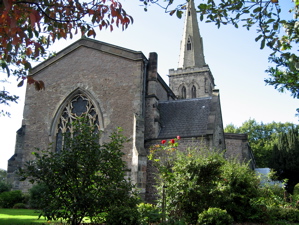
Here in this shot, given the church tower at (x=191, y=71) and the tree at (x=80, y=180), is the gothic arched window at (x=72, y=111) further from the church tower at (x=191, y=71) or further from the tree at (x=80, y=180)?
the church tower at (x=191, y=71)

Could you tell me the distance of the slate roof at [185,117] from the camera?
1977cm

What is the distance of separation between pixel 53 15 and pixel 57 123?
645 inches

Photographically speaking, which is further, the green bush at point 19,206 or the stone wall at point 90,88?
the stone wall at point 90,88

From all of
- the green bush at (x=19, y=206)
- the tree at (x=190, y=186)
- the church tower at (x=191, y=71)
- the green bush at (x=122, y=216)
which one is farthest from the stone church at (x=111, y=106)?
the church tower at (x=191, y=71)

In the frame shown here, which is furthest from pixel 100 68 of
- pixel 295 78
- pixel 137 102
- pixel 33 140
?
pixel 295 78

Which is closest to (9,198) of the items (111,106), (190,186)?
(111,106)

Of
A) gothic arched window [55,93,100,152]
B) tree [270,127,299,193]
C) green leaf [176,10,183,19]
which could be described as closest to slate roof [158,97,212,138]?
gothic arched window [55,93,100,152]

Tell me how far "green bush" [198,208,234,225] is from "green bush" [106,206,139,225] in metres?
2.36

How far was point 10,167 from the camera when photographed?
21.6 meters

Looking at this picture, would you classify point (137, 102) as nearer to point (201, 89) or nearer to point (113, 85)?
point (113, 85)

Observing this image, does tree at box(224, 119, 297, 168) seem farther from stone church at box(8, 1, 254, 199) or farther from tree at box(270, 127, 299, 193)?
stone church at box(8, 1, 254, 199)

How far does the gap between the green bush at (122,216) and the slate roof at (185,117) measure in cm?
1074

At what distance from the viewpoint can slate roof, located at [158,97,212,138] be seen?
64.8 feet

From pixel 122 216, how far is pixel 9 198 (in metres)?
13.3
